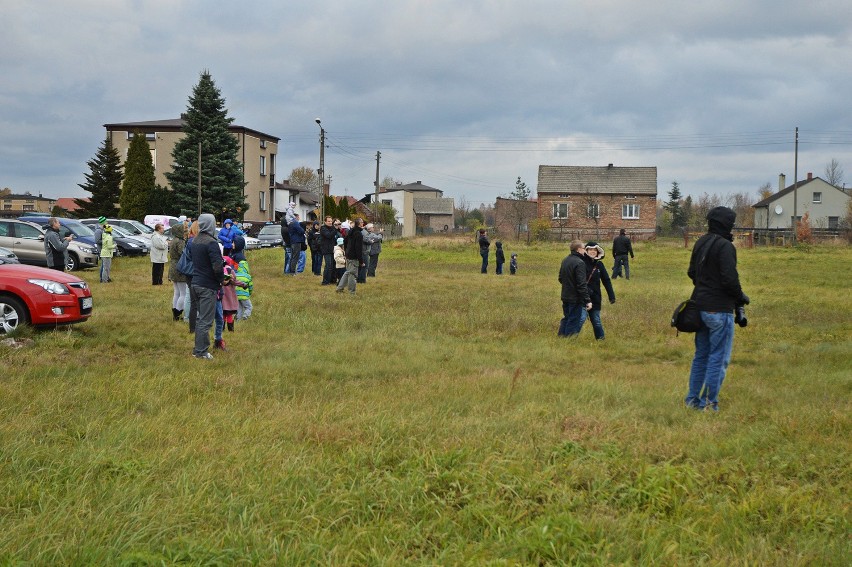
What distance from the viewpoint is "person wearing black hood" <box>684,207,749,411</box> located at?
25.0ft

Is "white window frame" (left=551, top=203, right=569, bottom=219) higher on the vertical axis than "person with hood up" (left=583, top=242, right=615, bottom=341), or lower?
higher

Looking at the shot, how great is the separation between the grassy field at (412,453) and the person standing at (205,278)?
35 centimetres

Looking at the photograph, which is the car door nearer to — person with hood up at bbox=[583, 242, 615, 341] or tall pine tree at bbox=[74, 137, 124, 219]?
person with hood up at bbox=[583, 242, 615, 341]

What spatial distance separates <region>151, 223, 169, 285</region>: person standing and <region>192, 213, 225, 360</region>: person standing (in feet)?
24.9

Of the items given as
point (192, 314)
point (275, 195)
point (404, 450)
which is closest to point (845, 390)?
point (404, 450)

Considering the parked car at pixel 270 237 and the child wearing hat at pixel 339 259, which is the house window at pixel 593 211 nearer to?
the parked car at pixel 270 237

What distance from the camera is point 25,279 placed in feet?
36.6

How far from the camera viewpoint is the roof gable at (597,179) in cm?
7675

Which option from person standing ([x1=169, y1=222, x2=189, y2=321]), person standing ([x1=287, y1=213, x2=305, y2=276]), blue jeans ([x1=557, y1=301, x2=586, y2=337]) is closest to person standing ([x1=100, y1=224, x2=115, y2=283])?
person standing ([x1=287, y1=213, x2=305, y2=276])

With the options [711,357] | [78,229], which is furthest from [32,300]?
[78,229]

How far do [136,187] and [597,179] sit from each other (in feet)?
141

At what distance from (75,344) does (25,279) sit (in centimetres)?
134

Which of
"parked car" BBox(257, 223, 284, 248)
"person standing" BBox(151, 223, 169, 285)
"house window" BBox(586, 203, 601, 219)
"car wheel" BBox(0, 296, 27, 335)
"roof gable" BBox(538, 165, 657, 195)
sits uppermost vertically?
"roof gable" BBox(538, 165, 657, 195)

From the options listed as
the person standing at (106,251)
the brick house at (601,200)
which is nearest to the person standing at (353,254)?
the person standing at (106,251)
